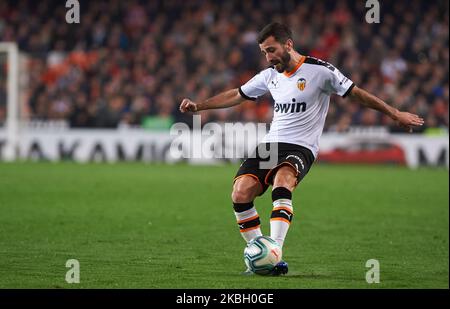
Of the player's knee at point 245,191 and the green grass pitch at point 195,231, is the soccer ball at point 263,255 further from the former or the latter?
the player's knee at point 245,191

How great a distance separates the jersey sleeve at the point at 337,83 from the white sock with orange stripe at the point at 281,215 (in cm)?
103

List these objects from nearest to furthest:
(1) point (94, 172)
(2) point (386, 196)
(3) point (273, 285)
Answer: (3) point (273, 285)
(2) point (386, 196)
(1) point (94, 172)

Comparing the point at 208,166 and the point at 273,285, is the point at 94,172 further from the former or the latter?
the point at 273,285

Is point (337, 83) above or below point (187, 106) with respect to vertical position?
above

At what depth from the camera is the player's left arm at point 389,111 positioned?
766 cm

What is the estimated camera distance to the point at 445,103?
26391 millimetres

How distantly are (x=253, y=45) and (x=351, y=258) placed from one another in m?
20.6

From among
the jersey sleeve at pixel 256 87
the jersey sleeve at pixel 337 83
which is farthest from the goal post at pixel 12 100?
the jersey sleeve at pixel 337 83

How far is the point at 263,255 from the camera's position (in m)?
7.62

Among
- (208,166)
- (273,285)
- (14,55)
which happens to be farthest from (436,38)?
(273,285)

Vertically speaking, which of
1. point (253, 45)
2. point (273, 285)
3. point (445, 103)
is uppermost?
point (253, 45)

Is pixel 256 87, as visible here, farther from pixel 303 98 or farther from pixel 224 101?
pixel 303 98

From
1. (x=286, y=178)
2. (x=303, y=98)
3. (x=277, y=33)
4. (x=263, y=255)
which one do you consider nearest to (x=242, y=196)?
(x=286, y=178)

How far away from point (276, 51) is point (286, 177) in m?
1.14
